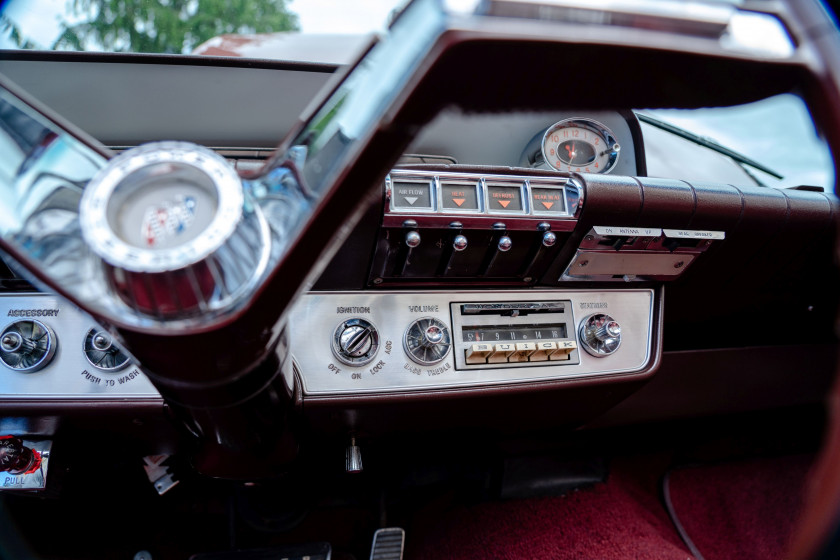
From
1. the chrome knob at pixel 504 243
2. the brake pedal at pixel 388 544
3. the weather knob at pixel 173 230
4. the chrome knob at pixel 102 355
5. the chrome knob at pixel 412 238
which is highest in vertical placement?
the weather knob at pixel 173 230

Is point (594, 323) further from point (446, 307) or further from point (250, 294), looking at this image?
point (250, 294)

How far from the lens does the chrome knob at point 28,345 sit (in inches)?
38.7

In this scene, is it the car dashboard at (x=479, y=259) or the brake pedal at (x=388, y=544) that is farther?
the brake pedal at (x=388, y=544)

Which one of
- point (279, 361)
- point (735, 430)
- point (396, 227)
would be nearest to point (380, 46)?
point (279, 361)

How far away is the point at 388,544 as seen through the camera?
147 cm

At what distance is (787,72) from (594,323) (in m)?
0.90

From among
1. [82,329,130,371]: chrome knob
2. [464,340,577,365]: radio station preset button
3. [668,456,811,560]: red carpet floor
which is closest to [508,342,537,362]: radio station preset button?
[464,340,577,365]: radio station preset button

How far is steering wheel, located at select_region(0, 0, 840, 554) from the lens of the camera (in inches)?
15.7

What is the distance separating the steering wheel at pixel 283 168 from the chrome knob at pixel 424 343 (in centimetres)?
61

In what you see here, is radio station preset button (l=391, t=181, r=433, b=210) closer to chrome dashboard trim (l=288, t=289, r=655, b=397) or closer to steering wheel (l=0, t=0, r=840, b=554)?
chrome dashboard trim (l=288, t=289, r=655, b=397)

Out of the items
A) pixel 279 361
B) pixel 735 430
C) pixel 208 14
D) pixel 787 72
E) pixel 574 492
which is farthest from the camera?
pixel 735 430

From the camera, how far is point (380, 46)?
1.52 ft

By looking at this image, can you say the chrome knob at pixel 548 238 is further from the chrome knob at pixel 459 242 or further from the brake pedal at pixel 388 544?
the brake pedal at pixel 388 544

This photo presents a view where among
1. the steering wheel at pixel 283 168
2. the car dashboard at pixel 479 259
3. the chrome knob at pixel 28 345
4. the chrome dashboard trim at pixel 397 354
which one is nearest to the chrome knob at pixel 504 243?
the car dashboard at pixel 479 259
